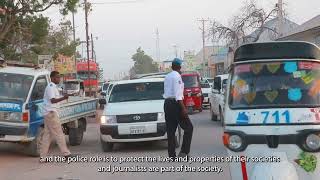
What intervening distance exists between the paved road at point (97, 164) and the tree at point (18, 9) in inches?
280

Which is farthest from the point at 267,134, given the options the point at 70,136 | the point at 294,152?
the point at 70,136

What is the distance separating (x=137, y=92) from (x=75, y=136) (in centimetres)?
224

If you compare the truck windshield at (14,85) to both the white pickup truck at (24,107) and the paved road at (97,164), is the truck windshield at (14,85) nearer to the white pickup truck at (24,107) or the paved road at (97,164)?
the white pickup truck at (24,107)

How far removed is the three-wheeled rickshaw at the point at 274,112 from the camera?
6.05m

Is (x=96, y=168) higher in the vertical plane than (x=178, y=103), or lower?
lower

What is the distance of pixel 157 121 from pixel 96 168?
2444mm

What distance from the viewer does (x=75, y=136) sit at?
1501 centimetres

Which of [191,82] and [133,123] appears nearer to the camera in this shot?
[133,123]

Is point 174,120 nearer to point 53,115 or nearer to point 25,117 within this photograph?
point 53,115

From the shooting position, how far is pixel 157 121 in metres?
12.7

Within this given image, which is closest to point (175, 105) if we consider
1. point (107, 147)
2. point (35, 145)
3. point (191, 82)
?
point (107, 147)

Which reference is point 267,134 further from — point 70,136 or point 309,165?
point 70,136

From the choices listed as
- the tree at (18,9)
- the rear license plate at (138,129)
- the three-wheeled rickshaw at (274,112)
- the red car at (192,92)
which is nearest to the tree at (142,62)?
the red car at (192,92)

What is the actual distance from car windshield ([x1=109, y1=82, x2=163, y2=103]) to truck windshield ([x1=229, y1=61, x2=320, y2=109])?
7.11m
